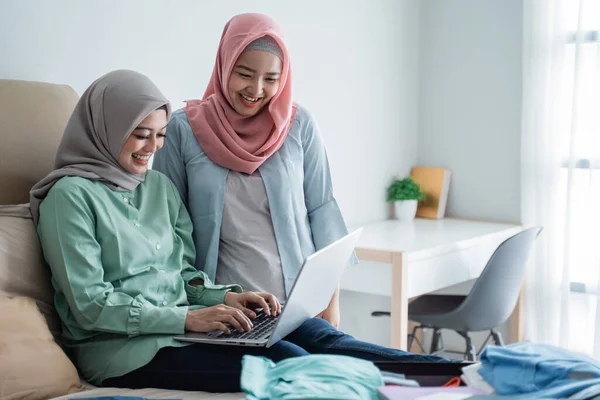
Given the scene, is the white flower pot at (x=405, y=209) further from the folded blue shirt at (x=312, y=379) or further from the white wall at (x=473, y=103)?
the folded blue shirt at (x=312, y=379)

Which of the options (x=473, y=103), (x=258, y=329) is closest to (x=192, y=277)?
(x=258, y=329)

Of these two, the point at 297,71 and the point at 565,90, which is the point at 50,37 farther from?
the point at 565,90

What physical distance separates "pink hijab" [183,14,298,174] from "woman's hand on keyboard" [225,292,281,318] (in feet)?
1.37

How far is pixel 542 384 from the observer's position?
122 cm

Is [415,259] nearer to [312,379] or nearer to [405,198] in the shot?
[405,198]

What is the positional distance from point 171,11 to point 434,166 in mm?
1764

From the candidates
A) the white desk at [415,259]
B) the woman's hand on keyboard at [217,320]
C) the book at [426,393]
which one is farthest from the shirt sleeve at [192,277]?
the white desk at [415,259]

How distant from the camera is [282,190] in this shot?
2301mm

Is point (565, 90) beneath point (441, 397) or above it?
above

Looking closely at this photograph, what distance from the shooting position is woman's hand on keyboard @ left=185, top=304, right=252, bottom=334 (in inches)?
71.6

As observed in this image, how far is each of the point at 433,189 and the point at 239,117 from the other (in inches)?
67.8

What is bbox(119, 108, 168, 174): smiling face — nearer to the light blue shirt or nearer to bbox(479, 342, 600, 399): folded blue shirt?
the light blue shirt

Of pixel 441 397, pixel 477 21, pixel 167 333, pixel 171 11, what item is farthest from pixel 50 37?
pixel 477 21

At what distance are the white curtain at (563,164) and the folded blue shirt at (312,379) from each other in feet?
7.79
